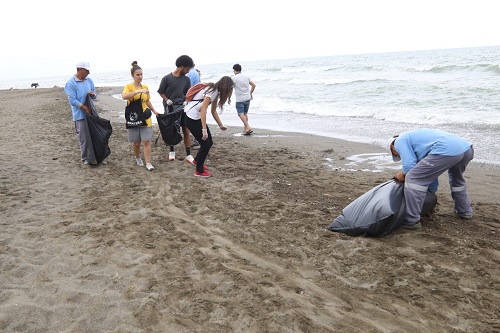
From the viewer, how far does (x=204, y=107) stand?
525 centimetres

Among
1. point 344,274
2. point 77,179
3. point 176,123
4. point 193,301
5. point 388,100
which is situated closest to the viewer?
point 193,301

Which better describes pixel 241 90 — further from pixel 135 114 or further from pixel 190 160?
pixel 135 114

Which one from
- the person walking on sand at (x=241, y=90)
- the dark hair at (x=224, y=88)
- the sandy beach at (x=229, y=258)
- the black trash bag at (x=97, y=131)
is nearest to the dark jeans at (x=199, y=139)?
the sandy beach at (x=229, y=258)

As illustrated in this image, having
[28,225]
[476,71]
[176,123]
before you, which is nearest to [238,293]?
[28,225]

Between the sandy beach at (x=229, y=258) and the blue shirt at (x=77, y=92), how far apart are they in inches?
36.6

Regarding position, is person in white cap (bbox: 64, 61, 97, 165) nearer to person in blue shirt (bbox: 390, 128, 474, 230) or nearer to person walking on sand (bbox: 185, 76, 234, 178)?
person walking on sand (bbox: 185, 76, 234, 178)

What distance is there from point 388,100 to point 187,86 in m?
10.7

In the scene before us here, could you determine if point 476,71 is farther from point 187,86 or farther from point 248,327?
point 248,327

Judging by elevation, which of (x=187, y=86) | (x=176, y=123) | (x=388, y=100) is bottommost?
(x=388, y=100)

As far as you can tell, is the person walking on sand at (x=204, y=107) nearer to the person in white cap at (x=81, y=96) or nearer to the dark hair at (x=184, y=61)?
the dark hair at (x=184, y=61)

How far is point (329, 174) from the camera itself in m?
6.00

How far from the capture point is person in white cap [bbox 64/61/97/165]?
570 centimetres

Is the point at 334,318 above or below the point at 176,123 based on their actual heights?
below

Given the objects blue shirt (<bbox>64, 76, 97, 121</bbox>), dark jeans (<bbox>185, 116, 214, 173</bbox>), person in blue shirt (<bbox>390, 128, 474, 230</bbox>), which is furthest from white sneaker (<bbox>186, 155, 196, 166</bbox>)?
person in blue shirt (<bbox>390, 128, 474, 230</bbox>)
